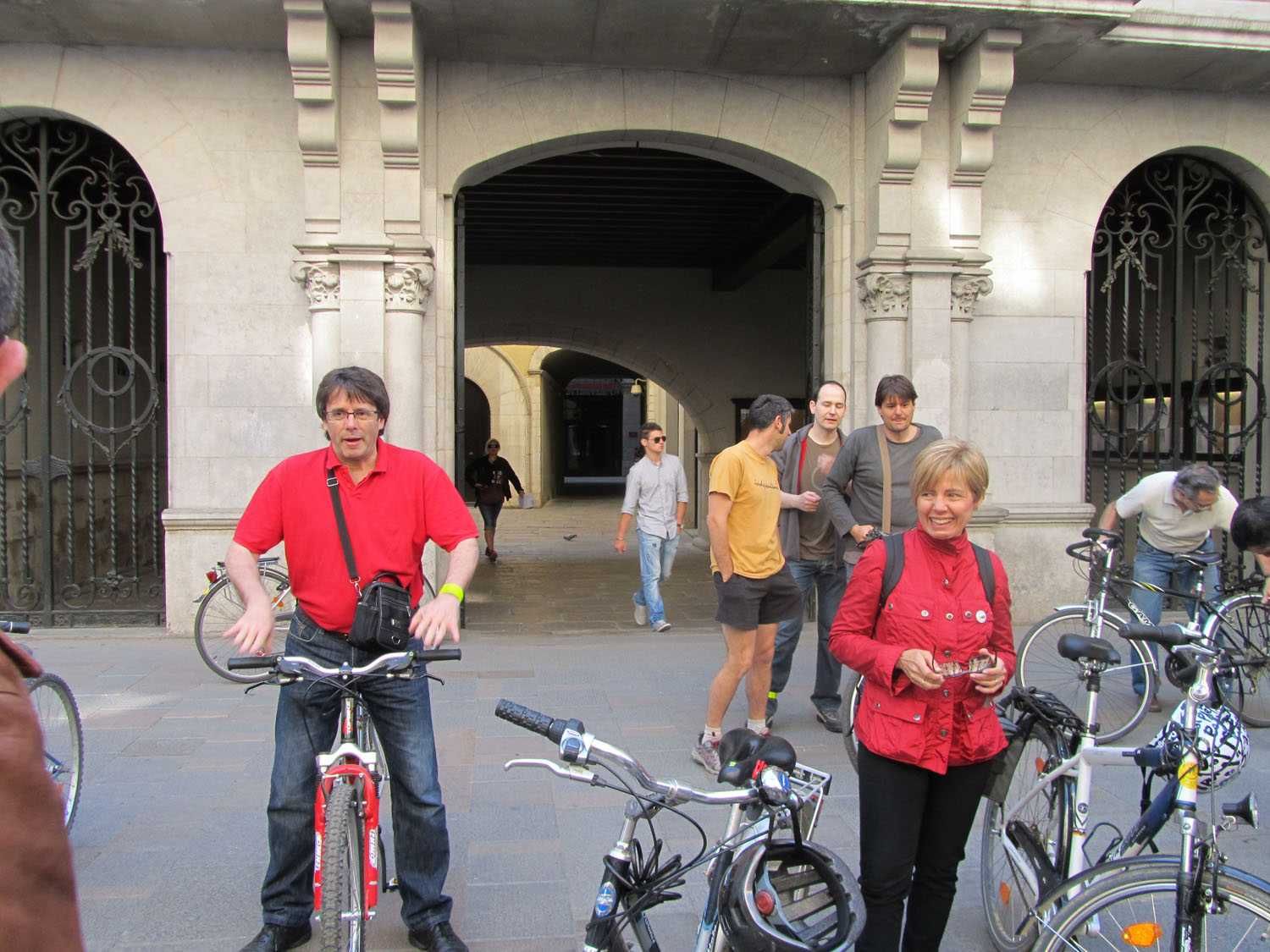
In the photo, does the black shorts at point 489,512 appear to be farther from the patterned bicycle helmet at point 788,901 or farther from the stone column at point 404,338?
the patterned bicycle helmet at point 788,901

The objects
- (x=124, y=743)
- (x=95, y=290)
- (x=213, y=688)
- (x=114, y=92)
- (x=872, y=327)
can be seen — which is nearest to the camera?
(x=124, y=743)

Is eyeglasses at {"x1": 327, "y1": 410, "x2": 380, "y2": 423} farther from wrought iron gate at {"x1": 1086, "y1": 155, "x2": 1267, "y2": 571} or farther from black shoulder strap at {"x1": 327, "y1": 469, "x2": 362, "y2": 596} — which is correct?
wrought iron gate at {"x1": 1086, "y1": 155, "x2": 1267, "y2": 571}

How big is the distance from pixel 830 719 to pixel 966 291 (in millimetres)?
4054

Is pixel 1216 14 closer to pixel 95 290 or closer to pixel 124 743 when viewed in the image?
pixel 124 743

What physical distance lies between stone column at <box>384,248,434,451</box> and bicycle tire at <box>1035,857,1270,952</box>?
617cm

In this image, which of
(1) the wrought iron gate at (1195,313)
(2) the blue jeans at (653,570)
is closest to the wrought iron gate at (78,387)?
(2) the blue jeans at (653,570)

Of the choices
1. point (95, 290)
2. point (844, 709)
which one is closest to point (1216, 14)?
point (844, 709)

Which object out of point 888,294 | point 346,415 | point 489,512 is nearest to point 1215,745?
point 346,415

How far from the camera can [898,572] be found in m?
2.75

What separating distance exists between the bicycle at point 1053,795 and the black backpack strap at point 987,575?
0.93 feet

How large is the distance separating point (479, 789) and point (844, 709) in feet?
5.58

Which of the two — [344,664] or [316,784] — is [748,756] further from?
[316,784]

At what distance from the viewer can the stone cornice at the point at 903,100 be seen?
7730 millimetres

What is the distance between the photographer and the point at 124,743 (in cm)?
544
